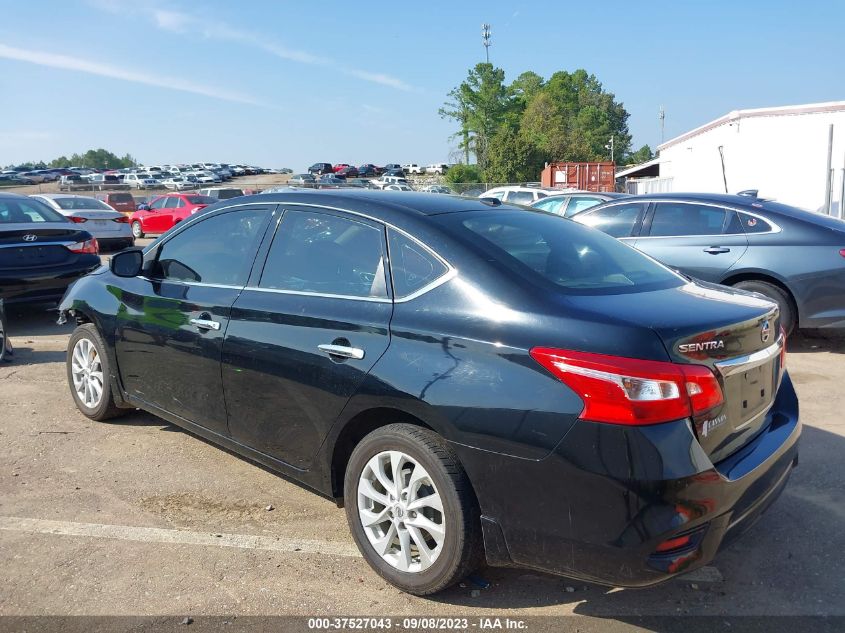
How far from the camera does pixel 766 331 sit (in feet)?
9.94

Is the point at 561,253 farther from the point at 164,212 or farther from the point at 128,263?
the point at 164,212

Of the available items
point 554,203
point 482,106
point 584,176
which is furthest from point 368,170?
point 554,203

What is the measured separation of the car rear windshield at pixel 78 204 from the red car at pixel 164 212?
345 centimetres

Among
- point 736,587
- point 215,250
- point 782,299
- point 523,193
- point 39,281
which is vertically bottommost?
point 736,587

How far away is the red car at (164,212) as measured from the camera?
23031 mm

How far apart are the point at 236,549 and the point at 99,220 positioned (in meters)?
16.6

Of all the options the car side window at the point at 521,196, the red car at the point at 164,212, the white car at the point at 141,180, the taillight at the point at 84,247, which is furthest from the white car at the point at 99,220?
the white car at the point at 141,180

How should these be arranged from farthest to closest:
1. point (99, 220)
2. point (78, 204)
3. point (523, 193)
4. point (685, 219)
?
1. point (523, 193)
2. point (78, 204)
3. point (99, 220)
4. point (685, 219)

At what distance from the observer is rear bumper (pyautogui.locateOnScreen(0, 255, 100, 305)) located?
8.18 metres

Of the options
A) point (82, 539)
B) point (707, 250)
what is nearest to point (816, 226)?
point (707, 250)

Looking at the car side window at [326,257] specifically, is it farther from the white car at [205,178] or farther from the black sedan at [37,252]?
the white car at [205,178]

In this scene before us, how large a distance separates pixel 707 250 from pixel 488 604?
220 inches

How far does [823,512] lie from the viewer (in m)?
3.79

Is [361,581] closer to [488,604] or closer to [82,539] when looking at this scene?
[488,604]
